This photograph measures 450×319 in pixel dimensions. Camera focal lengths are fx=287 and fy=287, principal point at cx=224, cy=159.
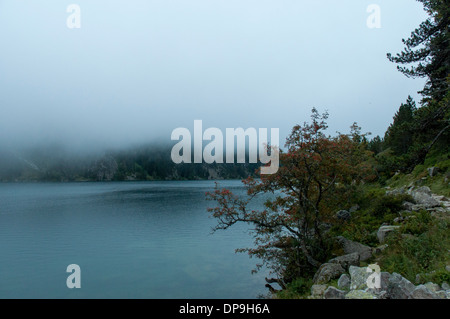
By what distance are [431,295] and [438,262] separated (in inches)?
131

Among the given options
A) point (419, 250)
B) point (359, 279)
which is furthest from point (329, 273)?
point (419, 250)

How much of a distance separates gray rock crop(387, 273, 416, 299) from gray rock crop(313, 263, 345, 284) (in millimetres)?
4543

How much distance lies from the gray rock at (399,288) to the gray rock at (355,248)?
581 cm

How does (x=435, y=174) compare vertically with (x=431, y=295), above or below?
above

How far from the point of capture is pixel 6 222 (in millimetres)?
56906

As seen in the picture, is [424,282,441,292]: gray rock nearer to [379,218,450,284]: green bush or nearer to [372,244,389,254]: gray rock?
[379,218,450,284]: green bush

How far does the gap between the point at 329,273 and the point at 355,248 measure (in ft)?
12.3

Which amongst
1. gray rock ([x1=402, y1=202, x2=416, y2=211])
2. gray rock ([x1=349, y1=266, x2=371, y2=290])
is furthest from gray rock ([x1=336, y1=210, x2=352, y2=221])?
gray rock ([x1=349, y1=266, x2=371, y2=290])

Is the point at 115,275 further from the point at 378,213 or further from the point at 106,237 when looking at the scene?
the point at 378,213

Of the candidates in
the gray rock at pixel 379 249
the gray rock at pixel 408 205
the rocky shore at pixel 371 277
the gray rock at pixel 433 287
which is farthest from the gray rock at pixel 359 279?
the gray rock at pixel 408 205

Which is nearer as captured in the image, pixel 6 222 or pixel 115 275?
pixel 115 275

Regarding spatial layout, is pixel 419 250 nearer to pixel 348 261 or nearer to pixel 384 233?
pixel 348 261
